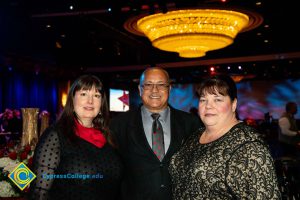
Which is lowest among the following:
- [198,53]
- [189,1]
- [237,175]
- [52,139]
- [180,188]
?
[180,188]

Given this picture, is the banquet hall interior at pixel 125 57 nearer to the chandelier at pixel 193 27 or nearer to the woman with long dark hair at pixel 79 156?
the chandelier at pixel 193 27

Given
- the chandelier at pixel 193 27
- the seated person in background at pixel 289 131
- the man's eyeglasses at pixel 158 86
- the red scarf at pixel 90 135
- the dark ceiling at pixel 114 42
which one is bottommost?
the seated person in background at pixel 289 131

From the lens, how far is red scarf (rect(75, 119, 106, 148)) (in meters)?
2.38

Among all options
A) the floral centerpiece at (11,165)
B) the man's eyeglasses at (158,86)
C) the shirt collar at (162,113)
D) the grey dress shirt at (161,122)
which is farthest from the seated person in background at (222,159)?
the floral centerpiece at (11,165)

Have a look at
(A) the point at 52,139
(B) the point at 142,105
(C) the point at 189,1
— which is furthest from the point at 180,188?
(C) the point at 189,1

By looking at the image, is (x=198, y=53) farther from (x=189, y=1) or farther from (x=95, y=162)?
(x=95, y=162)

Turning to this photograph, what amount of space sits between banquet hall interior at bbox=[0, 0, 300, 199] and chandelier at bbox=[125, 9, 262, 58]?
0.58ft

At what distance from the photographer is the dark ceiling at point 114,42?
24.4ft

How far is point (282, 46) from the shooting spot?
12039mm

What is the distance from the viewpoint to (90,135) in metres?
2.43

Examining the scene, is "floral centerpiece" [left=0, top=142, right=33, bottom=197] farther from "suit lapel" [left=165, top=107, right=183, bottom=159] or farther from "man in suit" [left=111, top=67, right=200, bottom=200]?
"suit lapel" [left=165, top=107, right=183, bottom=159]

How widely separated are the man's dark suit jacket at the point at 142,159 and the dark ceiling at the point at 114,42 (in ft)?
10.2

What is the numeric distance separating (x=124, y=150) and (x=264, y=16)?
21.0 feet

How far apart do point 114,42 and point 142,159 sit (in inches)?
336
